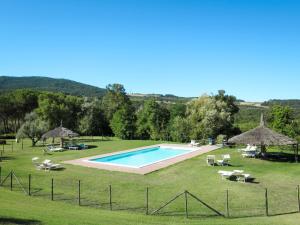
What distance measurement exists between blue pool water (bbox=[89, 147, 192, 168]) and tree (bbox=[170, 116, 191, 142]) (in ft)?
16.8

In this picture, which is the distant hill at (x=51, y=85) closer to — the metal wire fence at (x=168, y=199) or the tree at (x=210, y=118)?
the tree at (x=210, y=118)

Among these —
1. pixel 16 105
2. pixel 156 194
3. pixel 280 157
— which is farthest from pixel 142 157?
pixel 16 105

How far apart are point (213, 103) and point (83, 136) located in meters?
22.4

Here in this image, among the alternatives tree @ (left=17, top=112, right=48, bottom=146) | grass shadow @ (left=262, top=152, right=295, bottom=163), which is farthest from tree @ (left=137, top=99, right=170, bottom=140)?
grass shadow @ (left=262, top=152, right=295, bottom=163)

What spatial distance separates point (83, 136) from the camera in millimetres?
50938

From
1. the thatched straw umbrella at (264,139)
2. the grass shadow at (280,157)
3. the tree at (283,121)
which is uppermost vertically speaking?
the tree at (283,121)

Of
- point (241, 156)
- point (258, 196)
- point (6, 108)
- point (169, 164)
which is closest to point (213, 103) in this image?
point (241, 156)

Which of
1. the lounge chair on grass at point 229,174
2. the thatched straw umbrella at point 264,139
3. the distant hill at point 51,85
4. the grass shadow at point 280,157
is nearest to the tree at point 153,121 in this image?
the grass shadow at point 280,157

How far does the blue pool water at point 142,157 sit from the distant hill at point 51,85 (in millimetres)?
80915

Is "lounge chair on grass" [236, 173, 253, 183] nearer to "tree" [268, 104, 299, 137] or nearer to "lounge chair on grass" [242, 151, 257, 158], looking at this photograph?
"lounge chair on grass" [242, 151, 257, 158]

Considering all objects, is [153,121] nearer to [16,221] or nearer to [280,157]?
[280,157]

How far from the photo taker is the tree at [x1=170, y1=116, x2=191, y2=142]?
127 ft

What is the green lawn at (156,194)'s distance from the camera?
11750 millimetres

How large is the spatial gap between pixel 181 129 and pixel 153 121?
606cm
